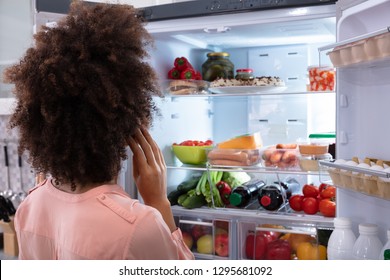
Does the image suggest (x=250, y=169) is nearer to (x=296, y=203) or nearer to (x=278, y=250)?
(x=296, y=203)

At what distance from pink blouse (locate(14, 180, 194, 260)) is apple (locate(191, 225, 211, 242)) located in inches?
43.7

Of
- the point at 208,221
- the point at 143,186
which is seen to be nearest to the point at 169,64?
the point at 208,221

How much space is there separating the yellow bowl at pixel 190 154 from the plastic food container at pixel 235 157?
0.30ft

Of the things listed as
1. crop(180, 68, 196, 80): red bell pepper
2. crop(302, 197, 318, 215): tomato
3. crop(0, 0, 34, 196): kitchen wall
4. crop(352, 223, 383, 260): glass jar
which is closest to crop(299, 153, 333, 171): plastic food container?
crop(302, 197, 318, 215): tomato

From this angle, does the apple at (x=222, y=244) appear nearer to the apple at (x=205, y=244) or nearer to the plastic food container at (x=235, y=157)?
the apple at (x=205, y=244)

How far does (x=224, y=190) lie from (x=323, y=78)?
2.04 feet

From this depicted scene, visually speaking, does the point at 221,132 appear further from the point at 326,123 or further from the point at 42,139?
the point at 42,139

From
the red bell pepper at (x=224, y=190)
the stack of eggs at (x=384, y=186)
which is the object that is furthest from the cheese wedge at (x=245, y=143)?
the stack of eggs at (x=384, y=186)

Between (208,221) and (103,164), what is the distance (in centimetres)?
117

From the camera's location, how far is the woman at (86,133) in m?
0.81

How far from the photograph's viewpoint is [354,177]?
1271 mm

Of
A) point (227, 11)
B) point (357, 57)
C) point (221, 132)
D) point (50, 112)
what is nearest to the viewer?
point (50, 112)

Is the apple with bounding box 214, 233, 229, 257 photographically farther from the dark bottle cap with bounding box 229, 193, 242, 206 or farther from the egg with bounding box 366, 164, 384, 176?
the egg with bounding box 366, 164, 384, 176

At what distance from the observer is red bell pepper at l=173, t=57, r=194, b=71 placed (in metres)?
2.02
